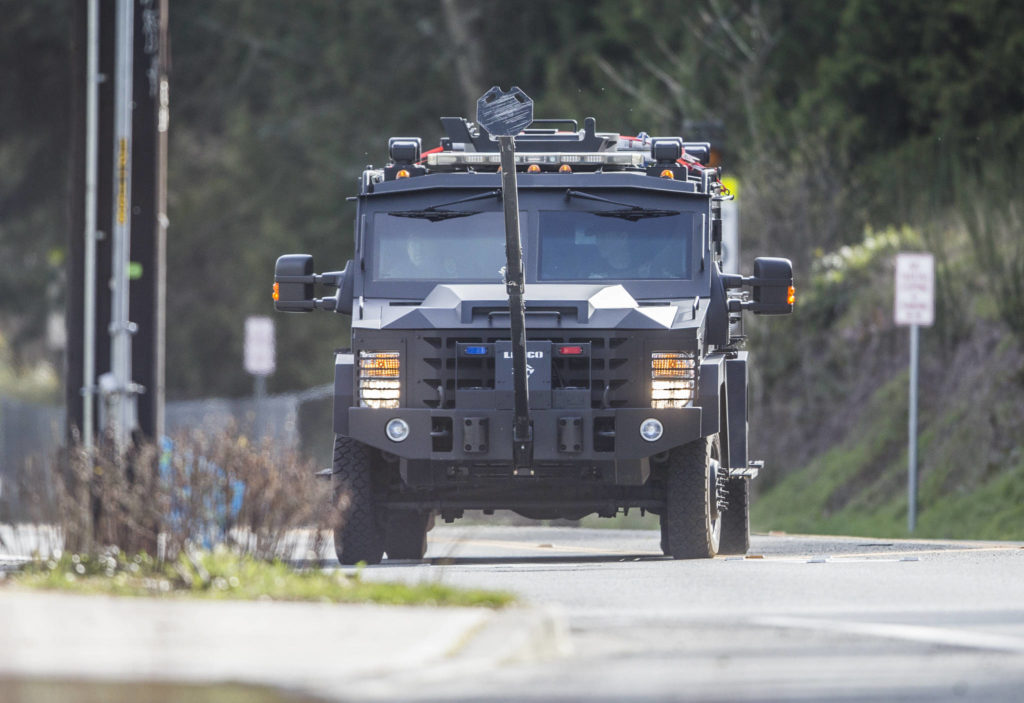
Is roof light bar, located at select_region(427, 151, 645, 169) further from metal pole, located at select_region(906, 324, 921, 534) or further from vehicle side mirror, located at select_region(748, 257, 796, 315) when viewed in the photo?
metal pole, located at select_region(906, 324, 921, 534)

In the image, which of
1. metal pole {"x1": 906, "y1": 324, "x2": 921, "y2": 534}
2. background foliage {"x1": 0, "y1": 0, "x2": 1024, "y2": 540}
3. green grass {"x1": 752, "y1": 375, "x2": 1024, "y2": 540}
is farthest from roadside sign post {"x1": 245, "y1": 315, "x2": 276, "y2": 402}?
metal pole {"x1": 906, "y1": 324, "x2": 921, "y2": 534}

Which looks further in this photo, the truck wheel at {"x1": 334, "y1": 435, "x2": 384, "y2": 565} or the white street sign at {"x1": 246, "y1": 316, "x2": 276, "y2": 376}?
the white street sign at {"x1": 246, "y1": 316, "x2": 276, "y2": 376}

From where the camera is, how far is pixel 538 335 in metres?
16.1

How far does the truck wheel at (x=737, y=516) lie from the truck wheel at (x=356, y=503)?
3285 millimetres

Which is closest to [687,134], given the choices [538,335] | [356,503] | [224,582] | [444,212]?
[444,212]

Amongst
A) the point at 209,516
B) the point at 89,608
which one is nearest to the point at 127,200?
the point at 209,516

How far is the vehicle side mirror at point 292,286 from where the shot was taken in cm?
1675

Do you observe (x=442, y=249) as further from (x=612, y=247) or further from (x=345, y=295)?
(x=612, y=247)

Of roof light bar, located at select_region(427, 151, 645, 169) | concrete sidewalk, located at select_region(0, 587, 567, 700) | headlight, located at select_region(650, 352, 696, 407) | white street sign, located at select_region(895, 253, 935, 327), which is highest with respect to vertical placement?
roof light bar, located at select_region(427, 151, 645, 169)

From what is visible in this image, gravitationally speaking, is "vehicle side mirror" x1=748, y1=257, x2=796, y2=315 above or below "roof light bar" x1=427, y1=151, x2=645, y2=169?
below

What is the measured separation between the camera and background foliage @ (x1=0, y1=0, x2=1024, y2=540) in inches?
1065

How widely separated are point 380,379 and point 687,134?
1522 cm

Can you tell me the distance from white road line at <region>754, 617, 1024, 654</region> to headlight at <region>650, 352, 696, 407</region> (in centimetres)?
429

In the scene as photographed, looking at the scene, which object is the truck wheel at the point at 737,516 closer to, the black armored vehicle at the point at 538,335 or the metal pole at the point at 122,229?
the black armored vehicle at the point at 538,335
